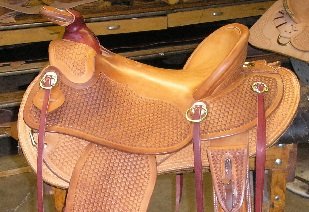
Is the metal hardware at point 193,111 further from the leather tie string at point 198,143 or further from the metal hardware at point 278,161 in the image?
the metal hardware at point 278,161

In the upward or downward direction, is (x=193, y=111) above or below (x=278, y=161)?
above

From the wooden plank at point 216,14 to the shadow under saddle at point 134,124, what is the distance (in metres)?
2.41

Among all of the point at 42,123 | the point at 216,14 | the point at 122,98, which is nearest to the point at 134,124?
the point at 122,98

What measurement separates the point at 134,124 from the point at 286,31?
4.64 ft

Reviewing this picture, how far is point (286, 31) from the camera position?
2.27m

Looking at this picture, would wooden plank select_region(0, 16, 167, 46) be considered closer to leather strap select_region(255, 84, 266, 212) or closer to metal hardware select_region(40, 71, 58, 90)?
metal hardware select_region(40, 71, 58, 90)

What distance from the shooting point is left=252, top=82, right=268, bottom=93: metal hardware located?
1113 mm

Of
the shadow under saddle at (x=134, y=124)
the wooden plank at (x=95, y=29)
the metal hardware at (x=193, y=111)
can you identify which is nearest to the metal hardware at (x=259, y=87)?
the shadow under saddle at (x=134, y=124)

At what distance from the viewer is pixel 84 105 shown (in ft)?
3.48

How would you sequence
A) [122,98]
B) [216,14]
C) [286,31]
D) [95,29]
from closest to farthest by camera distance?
[122,98] < [286,31] < [95,29] < [216,14]

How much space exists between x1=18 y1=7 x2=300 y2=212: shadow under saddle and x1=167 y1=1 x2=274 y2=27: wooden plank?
2.41 metres

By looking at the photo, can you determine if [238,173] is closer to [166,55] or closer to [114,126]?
[114,126]

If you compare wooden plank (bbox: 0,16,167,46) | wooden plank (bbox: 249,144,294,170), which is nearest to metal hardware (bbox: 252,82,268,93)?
wooden plank (bbox: 249,144,294,170)

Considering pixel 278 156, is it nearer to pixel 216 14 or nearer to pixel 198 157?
pixel 198 157
